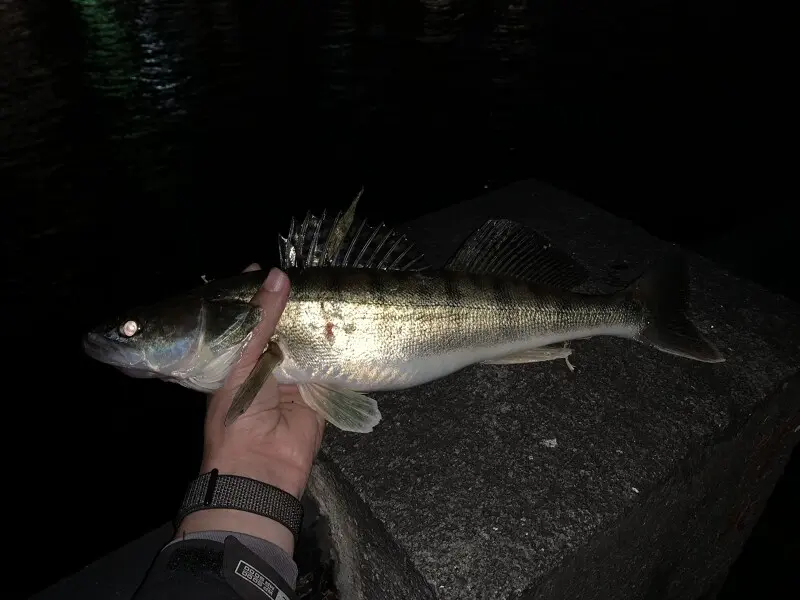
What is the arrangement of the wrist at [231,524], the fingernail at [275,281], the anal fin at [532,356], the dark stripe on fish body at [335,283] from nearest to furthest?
the wrist at [231,524] < the fingernail at [275,281] < the dark stripe on fish body at [335,283] < the anal fin at [532,356]

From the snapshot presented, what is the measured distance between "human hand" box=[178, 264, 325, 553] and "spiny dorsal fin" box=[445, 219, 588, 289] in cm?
128

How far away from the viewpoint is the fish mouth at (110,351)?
10.4 ft

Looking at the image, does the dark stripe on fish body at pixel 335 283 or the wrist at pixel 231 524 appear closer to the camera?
the wrist at pixel 231 524

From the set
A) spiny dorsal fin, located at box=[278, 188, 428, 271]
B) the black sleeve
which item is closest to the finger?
spiny dorsal fin, located at box=[278, 188, 428, 271]

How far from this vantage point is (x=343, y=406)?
329 cm

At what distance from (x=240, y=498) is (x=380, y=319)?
1.28 metres

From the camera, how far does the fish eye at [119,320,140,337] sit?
10.4ft

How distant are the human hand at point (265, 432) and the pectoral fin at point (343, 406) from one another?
13cm

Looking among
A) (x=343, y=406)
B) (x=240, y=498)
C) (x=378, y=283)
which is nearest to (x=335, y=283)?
(x=378, y=283)

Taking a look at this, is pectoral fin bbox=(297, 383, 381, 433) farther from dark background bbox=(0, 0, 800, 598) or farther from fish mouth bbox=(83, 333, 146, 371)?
dark background bbox=(0, 0, 800, 598)

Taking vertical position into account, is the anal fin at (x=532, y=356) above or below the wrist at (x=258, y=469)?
above

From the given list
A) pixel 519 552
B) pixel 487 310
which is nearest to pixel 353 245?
pixel 487 310

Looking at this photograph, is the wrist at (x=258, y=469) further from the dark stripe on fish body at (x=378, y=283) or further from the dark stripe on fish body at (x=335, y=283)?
the dark stripe on fish body at (x=378, y=283)

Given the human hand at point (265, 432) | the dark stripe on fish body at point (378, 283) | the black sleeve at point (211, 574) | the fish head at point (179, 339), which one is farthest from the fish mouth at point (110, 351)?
the dark stripe on fish body at point (378, 283)
